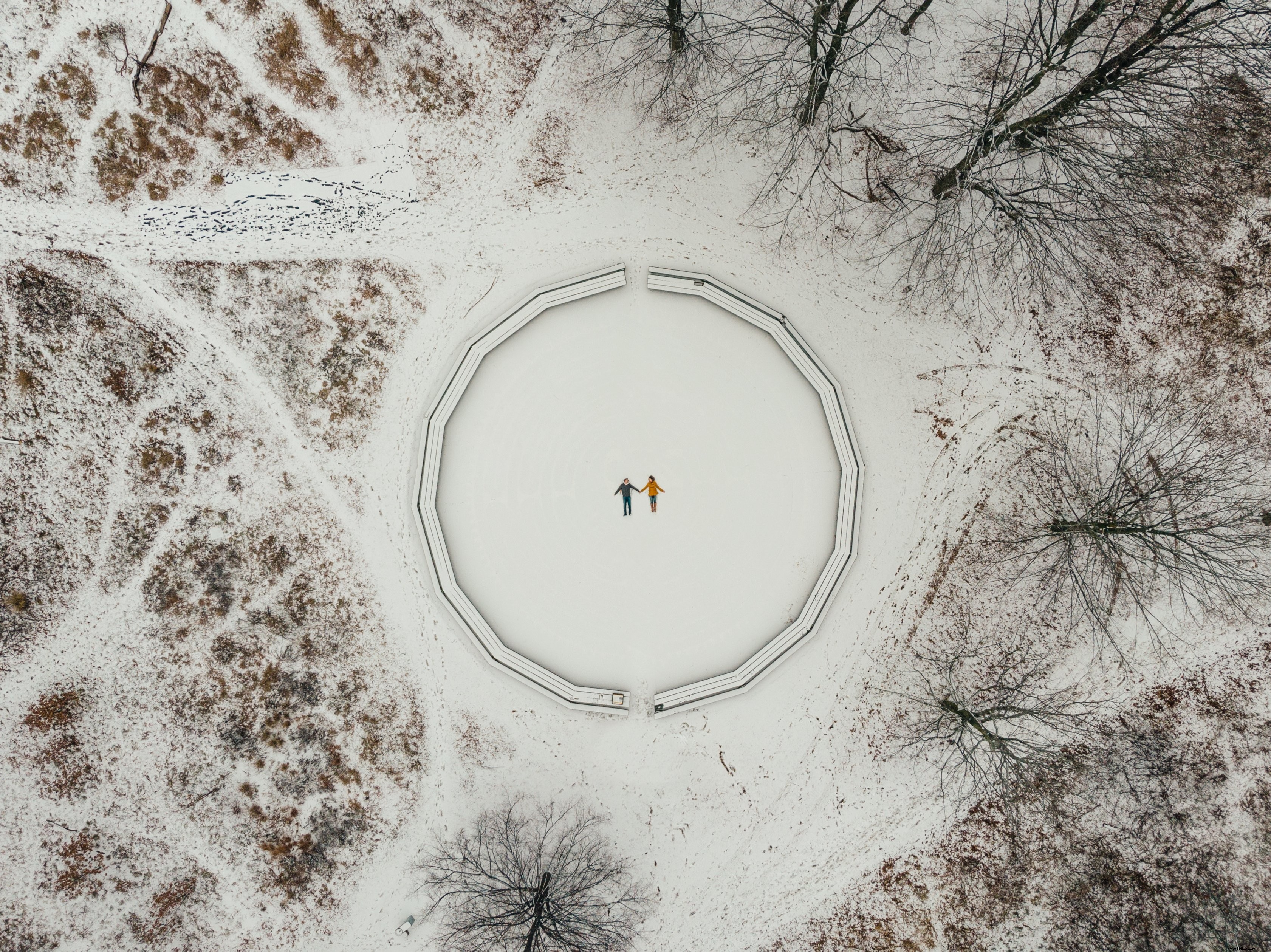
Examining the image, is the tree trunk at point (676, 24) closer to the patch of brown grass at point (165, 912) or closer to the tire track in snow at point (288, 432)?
the tire track in snow at point (288, 432)

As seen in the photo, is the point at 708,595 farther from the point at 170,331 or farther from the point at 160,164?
the point at 160,164

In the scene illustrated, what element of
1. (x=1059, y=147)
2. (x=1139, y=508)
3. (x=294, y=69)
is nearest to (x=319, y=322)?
(x=294, y=69)

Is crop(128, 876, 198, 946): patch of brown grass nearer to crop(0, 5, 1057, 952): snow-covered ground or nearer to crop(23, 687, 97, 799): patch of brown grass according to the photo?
crop(0, 5, 1057, 952): snow-covered ground

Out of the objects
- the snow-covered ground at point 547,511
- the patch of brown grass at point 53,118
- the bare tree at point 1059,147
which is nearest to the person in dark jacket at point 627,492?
the snow-covered ground at point 547,511

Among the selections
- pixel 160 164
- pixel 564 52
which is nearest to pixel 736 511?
pixel 564 52

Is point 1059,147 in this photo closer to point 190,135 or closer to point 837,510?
point 837,510

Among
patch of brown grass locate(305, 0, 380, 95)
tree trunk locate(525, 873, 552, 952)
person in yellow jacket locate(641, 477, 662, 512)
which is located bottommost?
tree trunk locate(525, 873, 552, 952)

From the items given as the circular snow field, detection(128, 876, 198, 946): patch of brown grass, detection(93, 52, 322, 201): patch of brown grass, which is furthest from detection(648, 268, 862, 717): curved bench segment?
detection(128, 876, 198, 946): patch of brown grass
